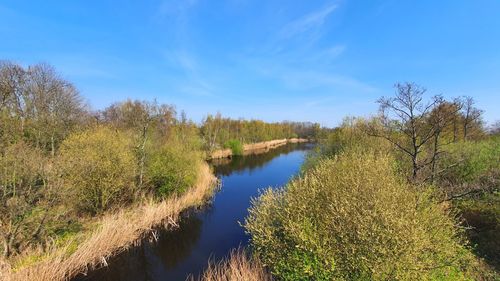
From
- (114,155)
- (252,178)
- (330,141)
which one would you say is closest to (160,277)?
(114,155)

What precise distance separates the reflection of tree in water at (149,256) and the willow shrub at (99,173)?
322 centimetres

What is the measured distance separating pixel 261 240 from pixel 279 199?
155cm

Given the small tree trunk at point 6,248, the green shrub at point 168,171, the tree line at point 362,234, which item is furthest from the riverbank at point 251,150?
the tree line at point 362,234

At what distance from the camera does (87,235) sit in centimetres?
1045

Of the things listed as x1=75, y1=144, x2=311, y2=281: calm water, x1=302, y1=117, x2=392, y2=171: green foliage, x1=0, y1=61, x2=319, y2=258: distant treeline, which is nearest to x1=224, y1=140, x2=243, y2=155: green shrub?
x1=0, y1=61, x2=319, y2=258: distant treeline

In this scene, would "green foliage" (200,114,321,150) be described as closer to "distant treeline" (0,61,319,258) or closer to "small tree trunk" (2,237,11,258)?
"distant treeline" (0,61,319,258)

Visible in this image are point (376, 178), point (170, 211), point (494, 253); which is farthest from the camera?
point (170, 211)

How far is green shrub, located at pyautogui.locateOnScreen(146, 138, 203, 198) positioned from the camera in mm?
16953

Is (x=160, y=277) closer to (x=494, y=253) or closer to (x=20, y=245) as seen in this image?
(x=20, y=245)

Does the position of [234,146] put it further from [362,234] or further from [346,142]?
[362,234]

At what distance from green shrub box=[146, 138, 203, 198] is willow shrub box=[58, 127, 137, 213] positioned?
1.81 m

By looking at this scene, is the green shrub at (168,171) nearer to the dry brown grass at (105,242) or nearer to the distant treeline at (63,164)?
the distant treeline at (63,164)

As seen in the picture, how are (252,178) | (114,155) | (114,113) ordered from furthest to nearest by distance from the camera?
(114,113)
(252,178)
(114,155)

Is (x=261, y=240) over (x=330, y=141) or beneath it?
beneath
